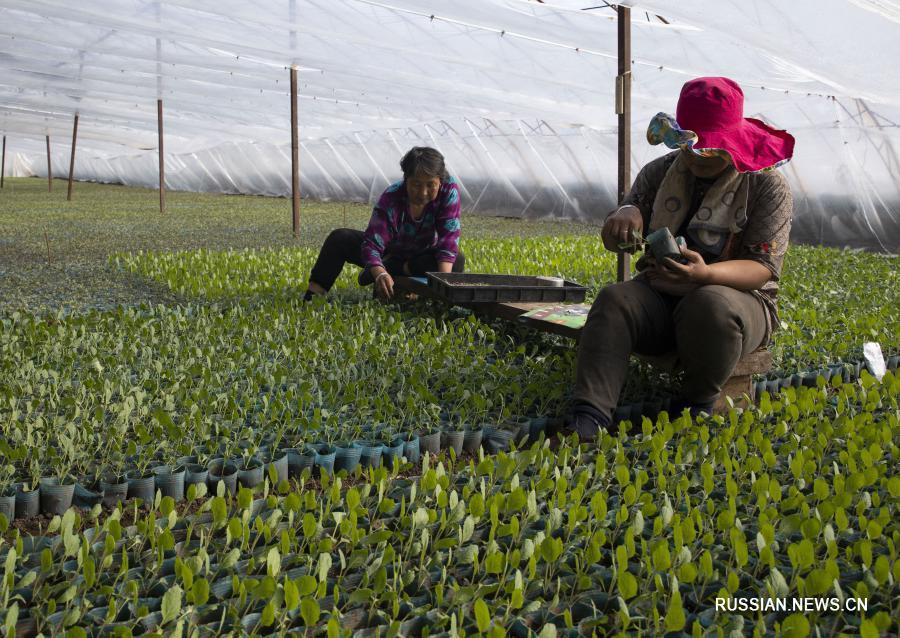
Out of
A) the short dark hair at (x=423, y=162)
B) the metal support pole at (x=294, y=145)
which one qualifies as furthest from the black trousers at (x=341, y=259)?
the metal support pole at (x=294, y=145)

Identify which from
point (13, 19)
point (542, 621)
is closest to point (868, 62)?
point (542, 621)

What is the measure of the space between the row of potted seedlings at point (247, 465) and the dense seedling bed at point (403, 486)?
11 millimetres

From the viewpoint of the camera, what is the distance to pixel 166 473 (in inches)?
97.0

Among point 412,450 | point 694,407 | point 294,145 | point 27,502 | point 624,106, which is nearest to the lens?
point 27,502

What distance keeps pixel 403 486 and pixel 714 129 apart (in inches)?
64.1

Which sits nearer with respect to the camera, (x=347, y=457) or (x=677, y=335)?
(x=347, y=457)

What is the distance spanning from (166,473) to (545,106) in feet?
37.1

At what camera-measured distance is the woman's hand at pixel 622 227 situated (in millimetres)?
3059

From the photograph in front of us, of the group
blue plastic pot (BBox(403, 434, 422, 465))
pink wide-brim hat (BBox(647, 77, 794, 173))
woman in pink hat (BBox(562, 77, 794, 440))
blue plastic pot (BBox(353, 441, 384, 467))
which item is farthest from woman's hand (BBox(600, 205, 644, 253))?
blue plastic pot (BBox(353, 441, 384, 467))

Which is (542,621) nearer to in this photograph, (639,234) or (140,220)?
(639,234)

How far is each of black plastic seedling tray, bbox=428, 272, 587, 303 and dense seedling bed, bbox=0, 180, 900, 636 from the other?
19 cm

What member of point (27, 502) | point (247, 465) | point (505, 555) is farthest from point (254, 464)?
point (505, 555)

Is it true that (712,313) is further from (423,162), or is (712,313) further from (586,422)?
(423,162)

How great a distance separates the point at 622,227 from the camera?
3057mm
